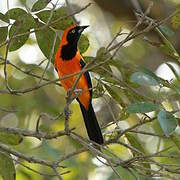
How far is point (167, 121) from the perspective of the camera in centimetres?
229

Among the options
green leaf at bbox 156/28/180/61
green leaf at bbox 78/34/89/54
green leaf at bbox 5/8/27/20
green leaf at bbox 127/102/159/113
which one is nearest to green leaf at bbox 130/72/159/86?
green leaf at bbox 127/102/159/113

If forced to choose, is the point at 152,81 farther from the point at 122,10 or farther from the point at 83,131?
the point at 83,131

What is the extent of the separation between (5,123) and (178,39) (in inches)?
85.8

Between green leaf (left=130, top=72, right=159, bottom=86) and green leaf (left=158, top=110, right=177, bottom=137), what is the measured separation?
0.13 m


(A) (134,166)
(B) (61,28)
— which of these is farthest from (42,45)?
(A) (134,166)

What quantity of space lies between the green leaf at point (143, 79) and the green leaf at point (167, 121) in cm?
13

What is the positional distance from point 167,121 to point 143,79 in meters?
0.20

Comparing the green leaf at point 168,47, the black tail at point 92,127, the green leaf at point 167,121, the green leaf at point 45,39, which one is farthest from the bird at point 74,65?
the green leaf at point 167,121

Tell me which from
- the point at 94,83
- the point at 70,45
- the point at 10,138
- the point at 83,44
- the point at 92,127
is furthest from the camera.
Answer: the point at 94,83

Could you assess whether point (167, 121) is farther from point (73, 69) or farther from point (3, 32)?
point (73, 69)

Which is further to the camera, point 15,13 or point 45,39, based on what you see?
point 45,39

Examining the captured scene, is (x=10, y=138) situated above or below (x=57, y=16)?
below

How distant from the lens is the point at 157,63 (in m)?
5.55

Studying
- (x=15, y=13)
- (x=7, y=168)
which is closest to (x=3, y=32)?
(x=15, y=13)
